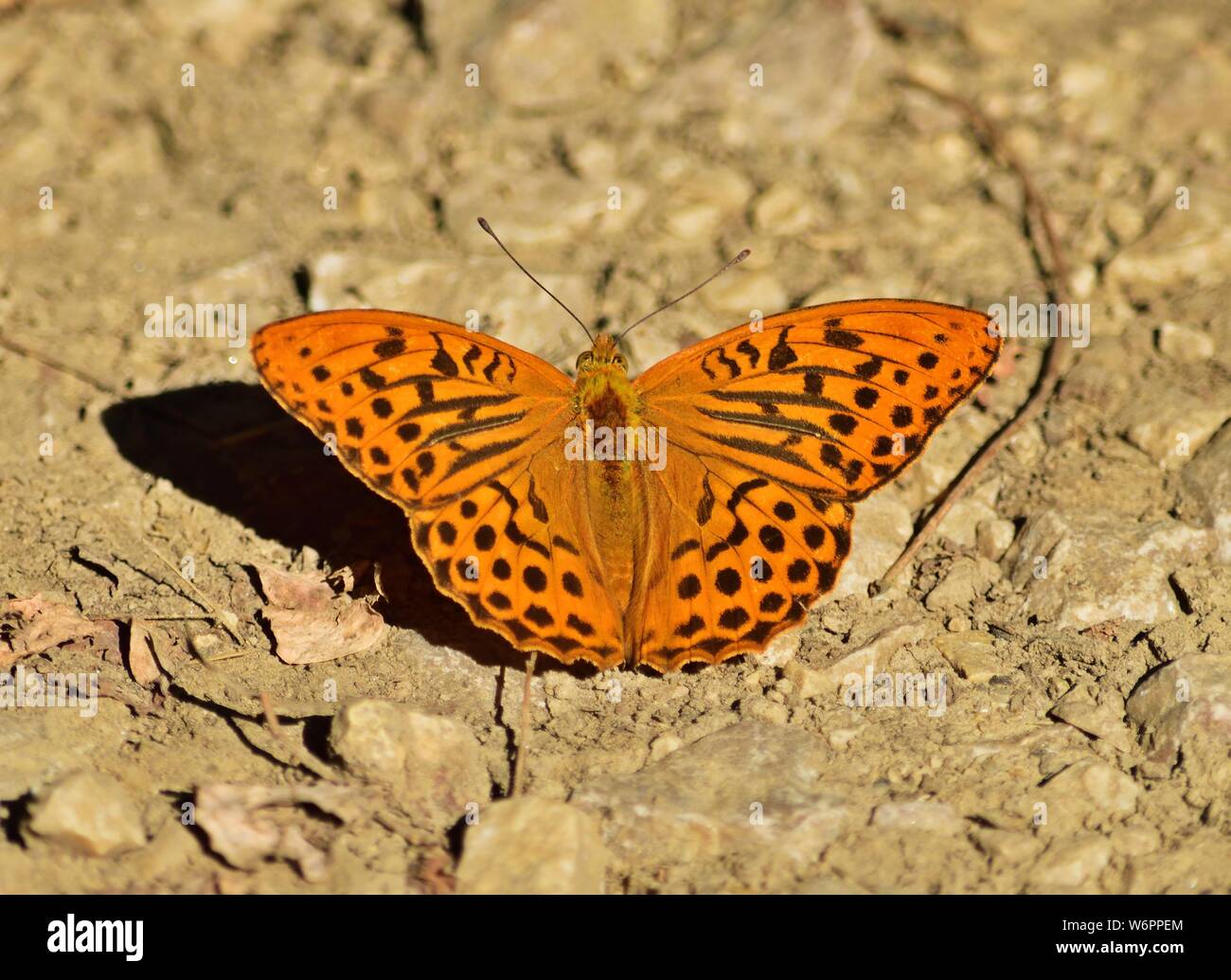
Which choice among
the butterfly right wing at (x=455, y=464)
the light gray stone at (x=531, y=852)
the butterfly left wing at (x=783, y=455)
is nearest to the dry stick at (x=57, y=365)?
the butterfly right wing at (x=455, y=464)

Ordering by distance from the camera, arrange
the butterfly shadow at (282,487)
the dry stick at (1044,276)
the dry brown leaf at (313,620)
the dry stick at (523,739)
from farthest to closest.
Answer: the dry stick at (1044,276) < the butterfly shadow at (282,487) < the dry brown leaf at (313,620) < the dry stick at (523,739)

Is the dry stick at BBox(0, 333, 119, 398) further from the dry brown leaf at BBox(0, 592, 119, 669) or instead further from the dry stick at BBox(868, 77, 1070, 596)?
the dry stick at BBox(868, 77, 1070, 596)

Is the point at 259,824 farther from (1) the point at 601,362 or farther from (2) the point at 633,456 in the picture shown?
(1) the point at 601,362

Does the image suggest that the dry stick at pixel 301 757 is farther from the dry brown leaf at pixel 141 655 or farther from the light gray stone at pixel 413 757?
the dry brown leaf at pixel 141 655

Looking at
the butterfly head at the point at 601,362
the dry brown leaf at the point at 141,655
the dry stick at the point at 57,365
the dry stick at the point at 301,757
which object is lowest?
the dry stick at the point at 301,757

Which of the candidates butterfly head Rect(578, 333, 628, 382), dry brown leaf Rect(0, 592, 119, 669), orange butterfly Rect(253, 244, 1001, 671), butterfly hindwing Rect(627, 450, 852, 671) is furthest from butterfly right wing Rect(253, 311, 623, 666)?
dry brown leaf Rect(0, 592, 119, 669)
